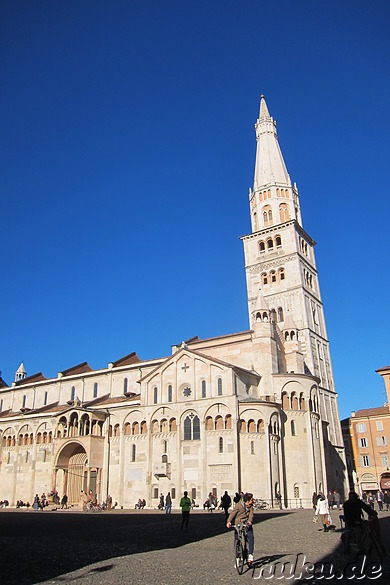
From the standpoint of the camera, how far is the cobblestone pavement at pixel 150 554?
10.6 meters

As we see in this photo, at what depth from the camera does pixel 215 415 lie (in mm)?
43188

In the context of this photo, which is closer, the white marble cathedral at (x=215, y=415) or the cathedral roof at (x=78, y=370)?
the white marble cathedral at (x=215, y=415)

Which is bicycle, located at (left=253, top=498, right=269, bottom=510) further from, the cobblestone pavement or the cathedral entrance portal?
the cathedral entrance portal

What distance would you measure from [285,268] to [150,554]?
49.9 metres

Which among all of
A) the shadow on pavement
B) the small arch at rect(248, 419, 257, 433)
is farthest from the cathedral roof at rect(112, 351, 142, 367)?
the shadow on pavement

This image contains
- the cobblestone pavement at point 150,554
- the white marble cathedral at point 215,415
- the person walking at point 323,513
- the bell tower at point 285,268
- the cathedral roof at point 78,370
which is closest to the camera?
the cobblestone pavement at point 150,554

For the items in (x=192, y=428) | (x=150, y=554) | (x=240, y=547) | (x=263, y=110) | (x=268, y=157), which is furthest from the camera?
(x=263, y=110)

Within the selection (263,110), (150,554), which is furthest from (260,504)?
(263,110)

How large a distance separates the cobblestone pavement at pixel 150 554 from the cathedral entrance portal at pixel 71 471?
3018cm

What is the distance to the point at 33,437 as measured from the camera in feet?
181

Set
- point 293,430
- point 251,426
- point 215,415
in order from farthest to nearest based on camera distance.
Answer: point 293,430, point 215,415, point 251,426

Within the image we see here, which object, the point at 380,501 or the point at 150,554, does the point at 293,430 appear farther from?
the point at 150,554

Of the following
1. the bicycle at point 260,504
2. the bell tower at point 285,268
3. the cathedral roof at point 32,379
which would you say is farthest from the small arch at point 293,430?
the cathedral roof at point 32,379

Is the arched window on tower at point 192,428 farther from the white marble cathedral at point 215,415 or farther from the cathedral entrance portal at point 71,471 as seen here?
the cathedral entrance portal at point 71,471
